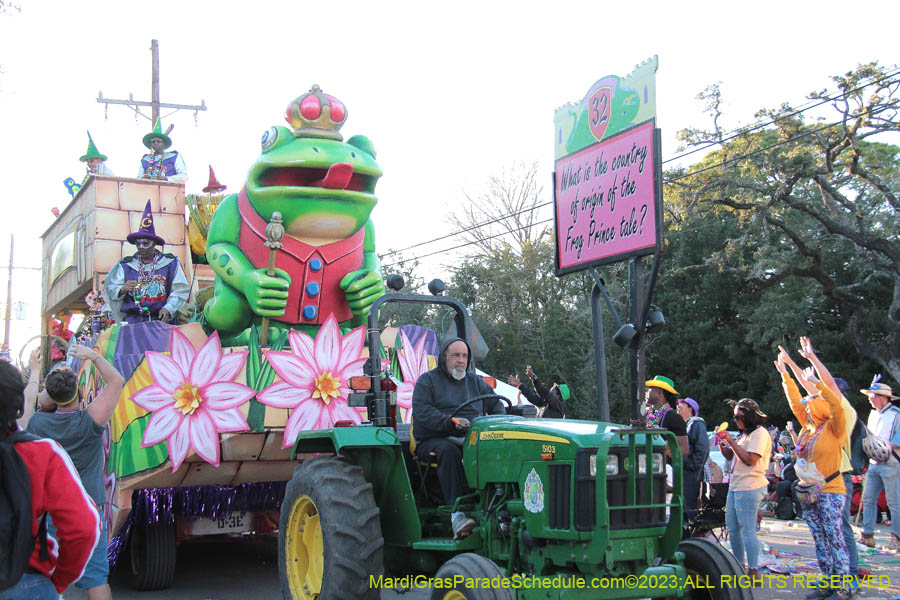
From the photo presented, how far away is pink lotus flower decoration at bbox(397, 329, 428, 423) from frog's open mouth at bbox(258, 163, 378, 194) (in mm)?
1401

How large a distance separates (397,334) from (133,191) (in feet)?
12.5

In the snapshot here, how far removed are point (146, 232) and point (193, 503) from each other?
2.86m

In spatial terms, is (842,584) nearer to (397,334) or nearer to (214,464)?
(397,334)

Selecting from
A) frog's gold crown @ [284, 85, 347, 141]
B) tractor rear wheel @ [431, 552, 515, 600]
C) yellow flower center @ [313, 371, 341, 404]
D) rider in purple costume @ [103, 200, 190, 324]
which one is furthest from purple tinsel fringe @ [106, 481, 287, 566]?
tractor rear wheel @ [431, 552, 515, 600]

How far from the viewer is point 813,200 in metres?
23.3

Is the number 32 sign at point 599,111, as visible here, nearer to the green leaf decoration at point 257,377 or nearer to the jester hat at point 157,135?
the green leaf decoration at point 257,377

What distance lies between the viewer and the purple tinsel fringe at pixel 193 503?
21.8 feet

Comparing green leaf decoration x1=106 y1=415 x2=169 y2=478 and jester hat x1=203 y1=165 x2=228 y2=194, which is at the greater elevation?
jester hat x1=203 y1=165 x2=228 y2=194

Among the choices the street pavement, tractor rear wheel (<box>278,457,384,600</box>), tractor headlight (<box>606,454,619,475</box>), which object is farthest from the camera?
the street pavement

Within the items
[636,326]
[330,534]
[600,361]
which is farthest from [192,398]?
[636,326]

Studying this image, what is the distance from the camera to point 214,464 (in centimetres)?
637

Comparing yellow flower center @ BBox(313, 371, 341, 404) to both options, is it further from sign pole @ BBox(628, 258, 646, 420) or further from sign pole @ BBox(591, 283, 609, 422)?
sign pole @ BBox(628, 258, 646, 420)

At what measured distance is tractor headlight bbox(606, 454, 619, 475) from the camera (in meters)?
4.26

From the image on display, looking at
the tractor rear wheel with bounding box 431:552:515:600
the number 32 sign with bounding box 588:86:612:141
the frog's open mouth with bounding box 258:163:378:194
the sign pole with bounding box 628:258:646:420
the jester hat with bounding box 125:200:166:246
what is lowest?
the tractor rear wheel with bounding box 431:552:515:600
